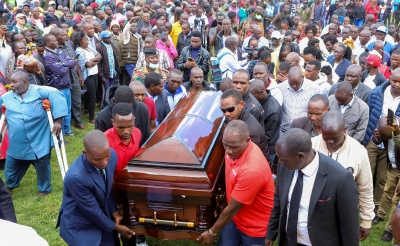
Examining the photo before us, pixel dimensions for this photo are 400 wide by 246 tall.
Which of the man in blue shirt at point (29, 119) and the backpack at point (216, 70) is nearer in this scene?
the man in blue shirt at point (29, 119)

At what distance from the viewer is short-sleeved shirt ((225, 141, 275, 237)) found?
3221mm

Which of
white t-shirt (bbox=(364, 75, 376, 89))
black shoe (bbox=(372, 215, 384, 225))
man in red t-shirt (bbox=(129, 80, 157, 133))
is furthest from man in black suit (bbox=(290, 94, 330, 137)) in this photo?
white t-shirt (bbox=(364, 75, 376, 89))

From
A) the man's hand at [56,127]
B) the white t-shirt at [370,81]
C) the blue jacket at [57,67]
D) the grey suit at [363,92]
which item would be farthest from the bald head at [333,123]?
the blue jacket at [57,67]

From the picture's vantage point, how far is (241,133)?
3330mm

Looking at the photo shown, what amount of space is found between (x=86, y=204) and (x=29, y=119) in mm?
2246

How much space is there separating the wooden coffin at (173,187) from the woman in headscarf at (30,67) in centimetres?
333

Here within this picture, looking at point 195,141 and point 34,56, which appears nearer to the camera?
point 195,141

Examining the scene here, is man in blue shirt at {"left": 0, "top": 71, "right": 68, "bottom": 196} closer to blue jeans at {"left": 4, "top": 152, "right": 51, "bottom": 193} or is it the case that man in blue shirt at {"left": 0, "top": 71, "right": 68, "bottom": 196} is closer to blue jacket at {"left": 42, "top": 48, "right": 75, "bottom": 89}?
blue jeans at {"left": 4, "top": 152, "right": 51, "bottom": 193}

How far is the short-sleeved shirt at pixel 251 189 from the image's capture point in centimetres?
322

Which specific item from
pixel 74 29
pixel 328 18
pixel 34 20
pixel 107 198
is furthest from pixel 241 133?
pixel 328 18

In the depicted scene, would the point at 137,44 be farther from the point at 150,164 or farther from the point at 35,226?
the point at 150,164

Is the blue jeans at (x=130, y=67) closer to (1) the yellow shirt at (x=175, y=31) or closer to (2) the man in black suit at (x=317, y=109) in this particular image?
(1) the yellow shirt at (x=175, y=31)

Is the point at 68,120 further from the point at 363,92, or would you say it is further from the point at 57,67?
the point at 363,92

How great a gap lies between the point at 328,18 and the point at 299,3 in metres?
2.65
